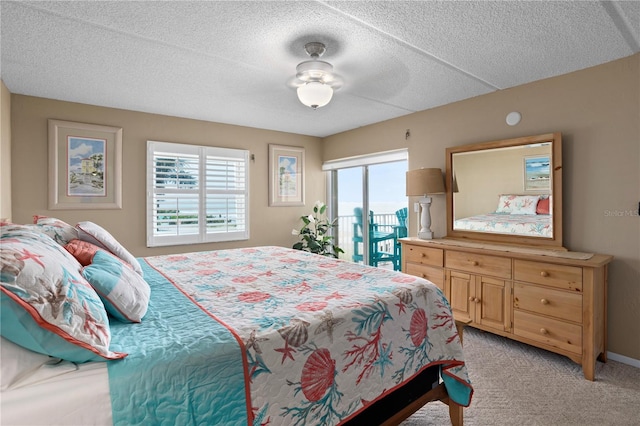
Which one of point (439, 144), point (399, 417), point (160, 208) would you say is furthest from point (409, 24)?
point (160, 208)

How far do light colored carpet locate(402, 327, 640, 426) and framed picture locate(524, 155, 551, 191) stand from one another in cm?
143

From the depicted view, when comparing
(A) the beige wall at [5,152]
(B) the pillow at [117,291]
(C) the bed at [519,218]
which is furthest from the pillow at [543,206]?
(A) the beige wall at [5,152]

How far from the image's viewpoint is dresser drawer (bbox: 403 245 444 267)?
327cm

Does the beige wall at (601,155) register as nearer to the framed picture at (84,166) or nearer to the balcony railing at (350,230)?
the balcony railing at (350,230)

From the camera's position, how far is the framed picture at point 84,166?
3.39 m

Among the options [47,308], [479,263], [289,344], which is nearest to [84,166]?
[47,308]

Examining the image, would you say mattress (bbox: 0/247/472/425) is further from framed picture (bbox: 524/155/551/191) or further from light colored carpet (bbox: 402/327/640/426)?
framed picture (bbox: 524/155/551/191)

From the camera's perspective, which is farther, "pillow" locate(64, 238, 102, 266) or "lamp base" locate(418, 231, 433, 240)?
"lamp base" locate(418, 231, 433, 240)

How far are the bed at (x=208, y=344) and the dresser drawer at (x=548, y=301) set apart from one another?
1283 millimetres

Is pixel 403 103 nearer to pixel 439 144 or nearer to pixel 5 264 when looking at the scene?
pixel 439 144

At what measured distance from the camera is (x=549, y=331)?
251 cm

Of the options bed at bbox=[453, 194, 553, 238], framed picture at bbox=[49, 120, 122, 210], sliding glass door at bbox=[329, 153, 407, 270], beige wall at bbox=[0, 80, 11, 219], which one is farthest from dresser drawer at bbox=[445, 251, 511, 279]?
beige wall at bbox=[0, 80, 11, 219]

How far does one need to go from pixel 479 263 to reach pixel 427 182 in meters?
1.04

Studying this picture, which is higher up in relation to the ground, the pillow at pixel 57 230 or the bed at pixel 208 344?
the pillow at pixel 57 230
